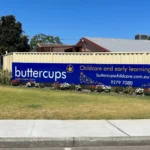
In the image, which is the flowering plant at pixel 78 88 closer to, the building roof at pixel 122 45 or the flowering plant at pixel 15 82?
the flowering plant at pixel 15 82

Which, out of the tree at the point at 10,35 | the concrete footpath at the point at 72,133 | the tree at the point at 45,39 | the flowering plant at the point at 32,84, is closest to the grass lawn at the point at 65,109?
the concrete footpath at the point at 72,133

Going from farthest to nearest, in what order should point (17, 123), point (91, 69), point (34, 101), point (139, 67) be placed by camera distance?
point (91, 69) < point (139, 67) < point (34, 101) < point (17, 123)

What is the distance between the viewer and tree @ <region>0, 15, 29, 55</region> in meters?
52.2

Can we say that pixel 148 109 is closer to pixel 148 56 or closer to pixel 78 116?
pixel 78 116

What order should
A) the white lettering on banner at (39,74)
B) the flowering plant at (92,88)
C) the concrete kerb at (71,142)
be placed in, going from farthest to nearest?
the white lettering on banner at (39,74), the flowering plant at (92,88), the concrete kerb at (71,142)

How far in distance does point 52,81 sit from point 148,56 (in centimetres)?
587

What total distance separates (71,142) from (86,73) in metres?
13.1

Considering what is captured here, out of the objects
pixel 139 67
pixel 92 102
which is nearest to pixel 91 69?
pixel 139 67

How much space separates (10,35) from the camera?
2078 inches

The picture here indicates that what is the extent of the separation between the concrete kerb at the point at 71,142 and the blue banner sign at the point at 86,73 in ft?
38.0

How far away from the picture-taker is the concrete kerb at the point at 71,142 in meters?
7.64

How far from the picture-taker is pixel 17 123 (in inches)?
375

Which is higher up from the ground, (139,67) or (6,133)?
(139,67)

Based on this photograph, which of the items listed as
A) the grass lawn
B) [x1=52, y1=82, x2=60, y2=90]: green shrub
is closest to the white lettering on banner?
[x1=52, y1=82, x2=60, y2=90]: green shrub
